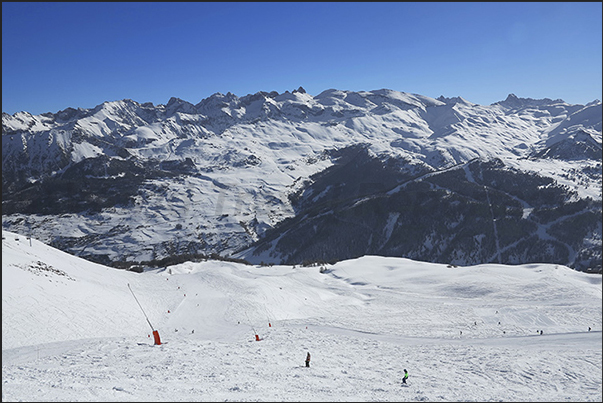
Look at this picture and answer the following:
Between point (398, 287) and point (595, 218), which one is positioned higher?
point (595, 218)

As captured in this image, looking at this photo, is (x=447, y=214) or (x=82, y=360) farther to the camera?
(x=447, y=214)

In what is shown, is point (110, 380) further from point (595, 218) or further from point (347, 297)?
point (595, 218)

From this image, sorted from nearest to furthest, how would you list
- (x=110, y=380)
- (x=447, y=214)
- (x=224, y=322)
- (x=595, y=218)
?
1. (x=110, y=380)
2. (x=224, y=322)
3. (x=595, y=218)
4. (x=447, y=214)

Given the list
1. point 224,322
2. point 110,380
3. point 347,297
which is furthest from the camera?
point 347,297

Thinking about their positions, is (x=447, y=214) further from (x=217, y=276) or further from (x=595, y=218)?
(x=217, y=276)

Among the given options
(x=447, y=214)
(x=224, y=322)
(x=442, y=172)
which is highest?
(x=442, y=172)

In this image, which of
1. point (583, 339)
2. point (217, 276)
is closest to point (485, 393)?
point (583, 339)
